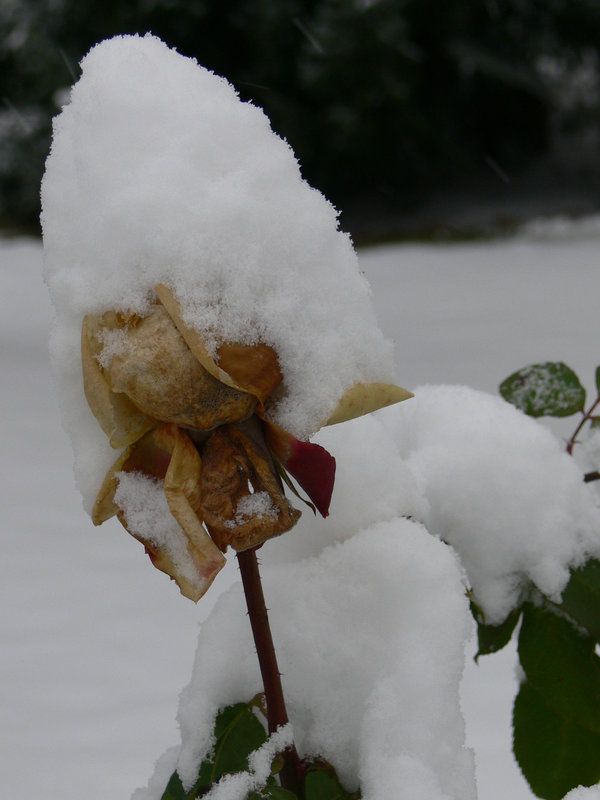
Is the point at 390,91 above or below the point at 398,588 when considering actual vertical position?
above

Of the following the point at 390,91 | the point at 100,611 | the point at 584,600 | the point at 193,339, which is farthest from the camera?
the point at 390,91

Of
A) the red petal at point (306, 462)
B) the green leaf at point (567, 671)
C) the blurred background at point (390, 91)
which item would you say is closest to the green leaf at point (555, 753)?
the green leaf at point (567, 671)

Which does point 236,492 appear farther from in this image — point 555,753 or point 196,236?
point 555,753

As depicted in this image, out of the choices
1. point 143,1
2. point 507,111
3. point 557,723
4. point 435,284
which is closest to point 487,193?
point 507,111

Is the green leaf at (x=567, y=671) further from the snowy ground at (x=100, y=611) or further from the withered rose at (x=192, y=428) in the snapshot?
the snowy ground at (x=100, y=611)

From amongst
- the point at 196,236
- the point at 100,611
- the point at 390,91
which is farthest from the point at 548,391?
the point at 390,91

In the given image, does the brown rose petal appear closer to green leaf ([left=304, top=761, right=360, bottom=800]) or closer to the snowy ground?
green leaf ([left=304, top=761, right=360, bottom=800])
